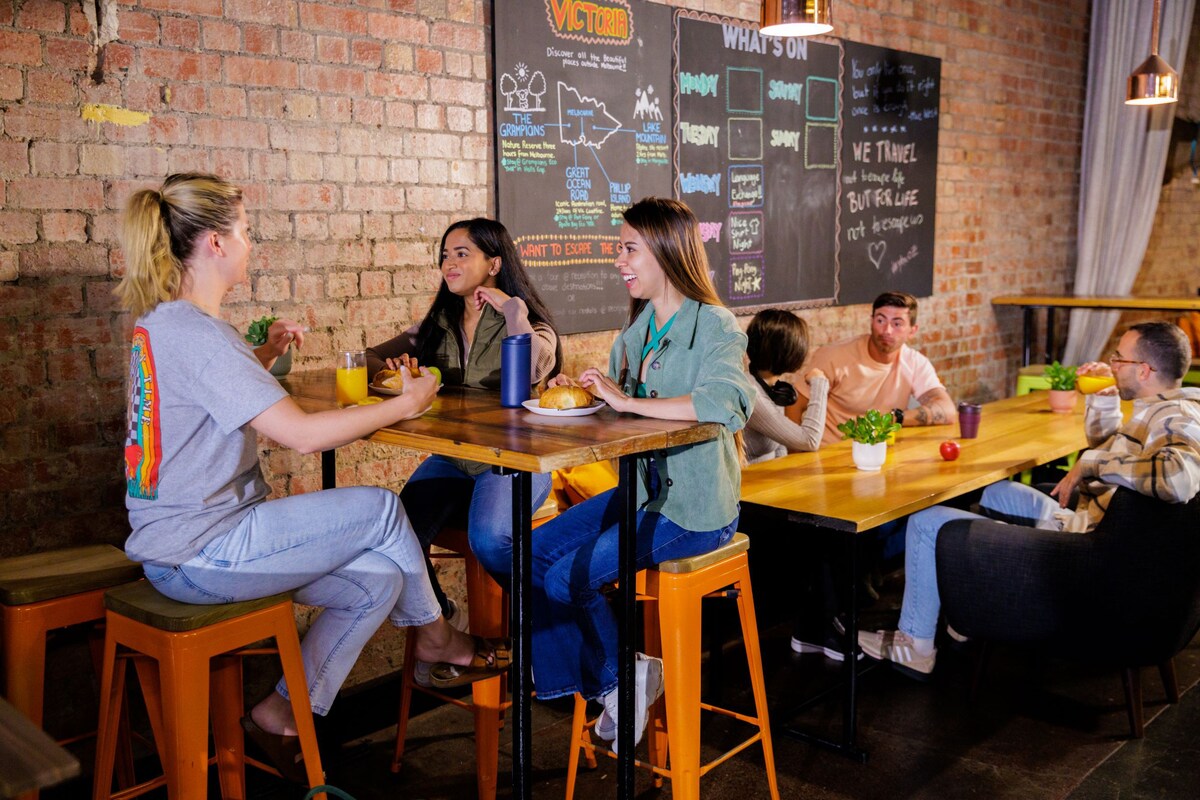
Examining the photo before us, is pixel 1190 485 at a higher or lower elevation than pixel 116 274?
lower

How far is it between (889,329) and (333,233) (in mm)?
2162

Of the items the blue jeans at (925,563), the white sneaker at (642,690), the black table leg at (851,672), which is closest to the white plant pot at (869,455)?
the blue jeans at (925,563)

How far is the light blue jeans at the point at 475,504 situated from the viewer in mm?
2674

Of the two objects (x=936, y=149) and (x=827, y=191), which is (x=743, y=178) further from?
(x=936, y=149)

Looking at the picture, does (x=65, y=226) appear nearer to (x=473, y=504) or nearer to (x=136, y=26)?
(x=136, y=26)

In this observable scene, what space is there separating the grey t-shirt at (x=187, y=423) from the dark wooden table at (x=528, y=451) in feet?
0.93

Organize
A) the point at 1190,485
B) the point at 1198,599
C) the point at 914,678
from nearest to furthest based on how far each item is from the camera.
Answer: the point at 1190,485, the point at 1198,599, the point at 914,678

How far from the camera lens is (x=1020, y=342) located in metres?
6.81

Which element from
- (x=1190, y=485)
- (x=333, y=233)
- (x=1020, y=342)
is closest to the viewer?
(x=1190, y=485)

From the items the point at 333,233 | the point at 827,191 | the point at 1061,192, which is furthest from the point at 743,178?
the point at 1061,192

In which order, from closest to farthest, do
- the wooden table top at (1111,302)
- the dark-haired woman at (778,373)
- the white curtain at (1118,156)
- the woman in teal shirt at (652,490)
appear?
the woman in teal shirt at (652,490) < the dark-haired woman at (778,373) < the wooden table top at (1111,302) < the white curtain at (1118,156)

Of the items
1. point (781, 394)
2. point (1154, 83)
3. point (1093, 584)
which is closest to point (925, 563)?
point (1093, 584)

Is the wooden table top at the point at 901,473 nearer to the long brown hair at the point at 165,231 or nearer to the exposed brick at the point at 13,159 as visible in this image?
the long brown hair at the point at 165,231

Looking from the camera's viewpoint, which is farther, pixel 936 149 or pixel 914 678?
pixel 936 149
